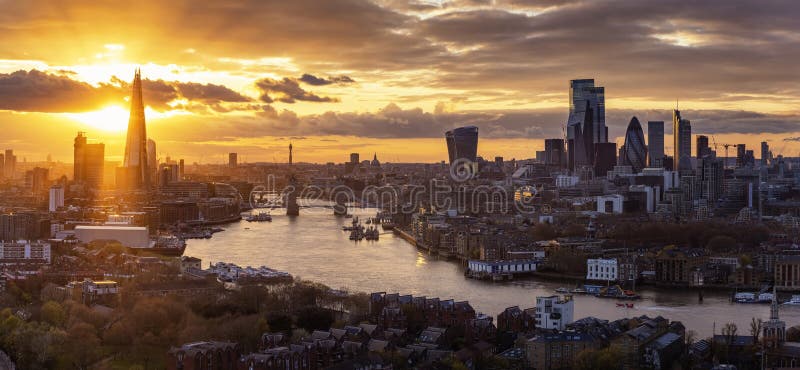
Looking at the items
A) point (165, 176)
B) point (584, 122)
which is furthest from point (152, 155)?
point (584, 122)

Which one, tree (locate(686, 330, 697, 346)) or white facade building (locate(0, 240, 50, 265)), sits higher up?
white facade building (locate(0, 240, 50, 265))

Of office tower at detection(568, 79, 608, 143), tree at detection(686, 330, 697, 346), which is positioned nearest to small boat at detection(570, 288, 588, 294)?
tree at detection(686, 330, 697, 346)

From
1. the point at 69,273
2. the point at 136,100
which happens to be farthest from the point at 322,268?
the point at 136,100

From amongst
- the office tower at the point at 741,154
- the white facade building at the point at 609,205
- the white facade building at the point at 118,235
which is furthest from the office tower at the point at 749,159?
the white facade building at the point at 118,235

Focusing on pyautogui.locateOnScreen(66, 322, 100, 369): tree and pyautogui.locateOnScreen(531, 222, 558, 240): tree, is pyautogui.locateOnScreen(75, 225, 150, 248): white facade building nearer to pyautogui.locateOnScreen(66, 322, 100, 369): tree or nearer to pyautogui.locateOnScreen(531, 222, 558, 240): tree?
pyautogui.locateOnScreen(531, 222, 558, 240): tree

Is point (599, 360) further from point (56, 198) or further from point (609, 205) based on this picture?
point (609, 205)
